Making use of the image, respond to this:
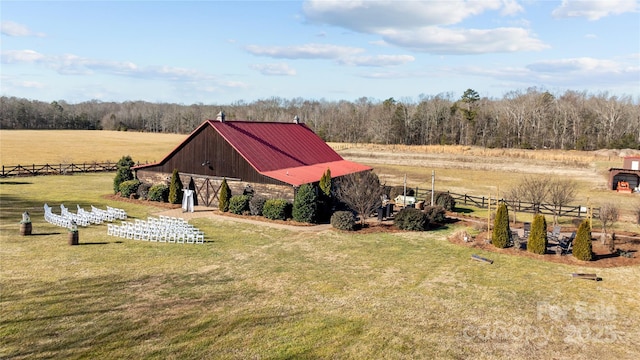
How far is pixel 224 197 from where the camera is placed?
30.3 meters

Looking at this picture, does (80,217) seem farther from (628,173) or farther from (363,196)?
Result: (628,173)

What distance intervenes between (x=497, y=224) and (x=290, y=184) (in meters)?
13.0

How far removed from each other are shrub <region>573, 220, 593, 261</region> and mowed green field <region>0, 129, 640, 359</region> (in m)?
1.04

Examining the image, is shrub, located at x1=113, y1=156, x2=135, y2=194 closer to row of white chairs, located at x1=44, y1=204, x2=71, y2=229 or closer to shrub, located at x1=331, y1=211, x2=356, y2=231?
row of white chairs, located at x1=44, y1=204, x2=71, y2=229

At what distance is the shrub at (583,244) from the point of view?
2053cm

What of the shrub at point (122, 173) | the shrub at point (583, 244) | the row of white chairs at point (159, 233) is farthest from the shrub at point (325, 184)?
the shrub at point (122, 173)

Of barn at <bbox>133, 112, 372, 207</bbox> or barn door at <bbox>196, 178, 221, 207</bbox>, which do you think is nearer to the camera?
barn at <bbox>133, 112, 372, 207</bbox>

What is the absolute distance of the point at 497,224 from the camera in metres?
22.7

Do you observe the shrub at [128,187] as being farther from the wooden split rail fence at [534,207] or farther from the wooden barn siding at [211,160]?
the wooden split rail fence at [534,207]

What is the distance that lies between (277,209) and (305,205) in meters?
1.88

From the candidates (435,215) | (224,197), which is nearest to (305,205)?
(224,197)

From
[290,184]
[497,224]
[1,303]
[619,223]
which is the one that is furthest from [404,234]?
[1,303]

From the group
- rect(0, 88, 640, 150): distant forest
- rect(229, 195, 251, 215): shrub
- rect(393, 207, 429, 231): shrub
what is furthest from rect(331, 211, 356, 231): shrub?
rect(0, 88, 640, 150): distant forest

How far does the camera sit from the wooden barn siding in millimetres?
30953
